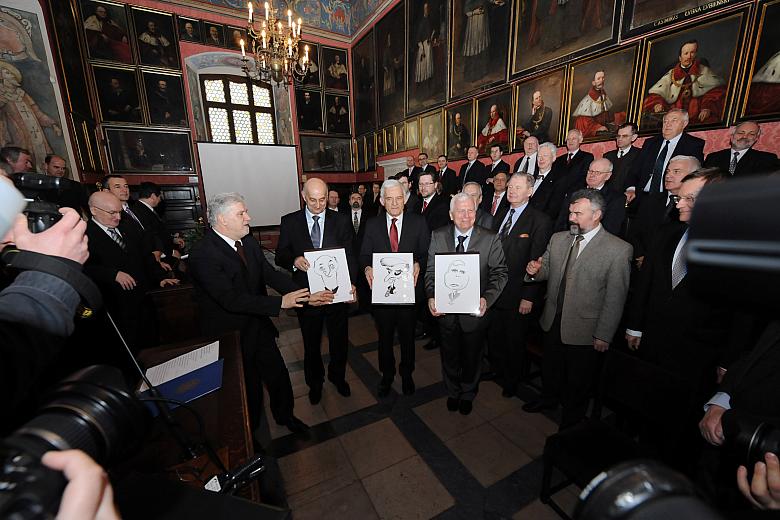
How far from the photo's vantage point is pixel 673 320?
2275 mm

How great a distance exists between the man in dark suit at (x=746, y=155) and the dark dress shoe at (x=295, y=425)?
530 cm

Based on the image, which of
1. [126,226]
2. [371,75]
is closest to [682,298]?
[126,226]

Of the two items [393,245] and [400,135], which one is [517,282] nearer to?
[393,245]

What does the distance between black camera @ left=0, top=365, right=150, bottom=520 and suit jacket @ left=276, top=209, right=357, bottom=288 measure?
2413 millimetres

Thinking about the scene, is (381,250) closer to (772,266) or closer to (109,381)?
(109,381)

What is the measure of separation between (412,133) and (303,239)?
8.09m

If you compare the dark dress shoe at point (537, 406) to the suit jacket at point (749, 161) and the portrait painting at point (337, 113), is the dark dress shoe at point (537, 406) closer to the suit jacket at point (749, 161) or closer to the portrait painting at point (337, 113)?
the suit jacket at point (749, 161)

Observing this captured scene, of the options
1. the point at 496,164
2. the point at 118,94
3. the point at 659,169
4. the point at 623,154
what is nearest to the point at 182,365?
the point at 659,169

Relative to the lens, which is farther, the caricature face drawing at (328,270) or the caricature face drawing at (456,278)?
the caricature face drawing at (328,270)

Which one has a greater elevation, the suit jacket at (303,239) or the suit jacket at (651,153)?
the suit jacket at (651,153)

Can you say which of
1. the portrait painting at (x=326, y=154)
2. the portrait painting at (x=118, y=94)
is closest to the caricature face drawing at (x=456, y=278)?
the portrait painting at (x=326, y=154)

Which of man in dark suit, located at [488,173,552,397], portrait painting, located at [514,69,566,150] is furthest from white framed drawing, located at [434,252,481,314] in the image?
portrait painting, located at [514,69,566,150]

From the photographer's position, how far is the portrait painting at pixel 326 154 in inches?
521

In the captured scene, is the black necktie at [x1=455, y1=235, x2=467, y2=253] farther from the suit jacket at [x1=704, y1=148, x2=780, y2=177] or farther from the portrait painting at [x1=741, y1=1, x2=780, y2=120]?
the portrait painting at [x1=741, y1=1, x2=780, y2=120]
